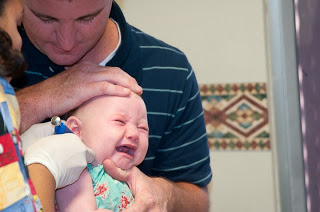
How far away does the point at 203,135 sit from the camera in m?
2.13

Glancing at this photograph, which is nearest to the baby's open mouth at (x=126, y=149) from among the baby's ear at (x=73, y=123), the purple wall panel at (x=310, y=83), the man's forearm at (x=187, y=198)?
the baby's ear at (x=73, y=123)

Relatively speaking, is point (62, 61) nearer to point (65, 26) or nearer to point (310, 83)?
point (65, 26)

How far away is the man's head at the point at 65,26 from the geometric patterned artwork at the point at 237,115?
1539mm

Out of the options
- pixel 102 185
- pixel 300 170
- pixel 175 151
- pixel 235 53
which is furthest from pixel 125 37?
pixel 235 53

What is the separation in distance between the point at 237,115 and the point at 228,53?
14.4 inches

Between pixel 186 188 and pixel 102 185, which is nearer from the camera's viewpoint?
pixel 102 185

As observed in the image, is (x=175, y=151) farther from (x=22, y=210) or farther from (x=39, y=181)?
(x=22, y=210)

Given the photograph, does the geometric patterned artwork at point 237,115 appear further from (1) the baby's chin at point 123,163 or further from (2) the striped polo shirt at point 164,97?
(1) the baby's chin at point 123,163

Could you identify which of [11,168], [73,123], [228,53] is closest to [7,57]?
[11,168]

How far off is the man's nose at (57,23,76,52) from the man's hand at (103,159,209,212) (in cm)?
37

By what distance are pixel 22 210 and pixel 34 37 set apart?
848mm

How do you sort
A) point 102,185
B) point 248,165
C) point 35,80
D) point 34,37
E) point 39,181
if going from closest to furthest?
point 39,181, point 102,185, point 34,37, point 35,80, point 248,165

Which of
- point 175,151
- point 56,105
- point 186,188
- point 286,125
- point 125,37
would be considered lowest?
point 186,188

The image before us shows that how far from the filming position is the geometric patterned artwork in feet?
10.5
